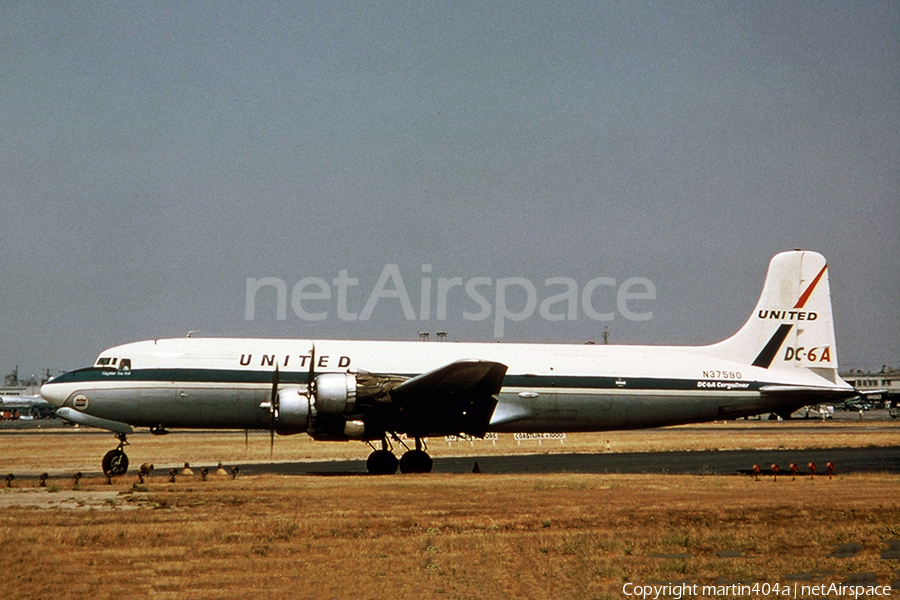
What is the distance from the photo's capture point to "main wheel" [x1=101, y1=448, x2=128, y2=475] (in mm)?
24203

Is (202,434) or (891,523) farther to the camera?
(202,434)

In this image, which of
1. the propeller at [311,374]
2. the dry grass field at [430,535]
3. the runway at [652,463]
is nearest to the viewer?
the dry grass field at [430,535]

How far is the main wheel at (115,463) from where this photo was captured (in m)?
24.2

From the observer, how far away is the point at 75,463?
32188 mm

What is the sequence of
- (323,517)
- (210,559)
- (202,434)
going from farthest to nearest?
(202,434)
(323,517)
(210,559)

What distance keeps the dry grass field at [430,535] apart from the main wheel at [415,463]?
1816mm

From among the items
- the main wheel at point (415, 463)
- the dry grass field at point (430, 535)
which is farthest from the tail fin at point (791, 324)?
the main wheel at point (415, 463)

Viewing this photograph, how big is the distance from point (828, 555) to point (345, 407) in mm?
13199

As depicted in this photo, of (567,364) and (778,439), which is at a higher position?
(567,364)

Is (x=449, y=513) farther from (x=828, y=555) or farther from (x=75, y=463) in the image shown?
(x=75, y=463)

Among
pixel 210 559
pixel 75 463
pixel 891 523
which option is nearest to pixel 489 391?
pixel 891 523

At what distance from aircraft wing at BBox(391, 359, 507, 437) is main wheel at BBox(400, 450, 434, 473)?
→ 0.69m

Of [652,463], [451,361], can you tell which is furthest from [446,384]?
[652,463]

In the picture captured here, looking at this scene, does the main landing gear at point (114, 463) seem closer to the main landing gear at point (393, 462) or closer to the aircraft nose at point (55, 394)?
the aircraft nose at point (55, 394)
